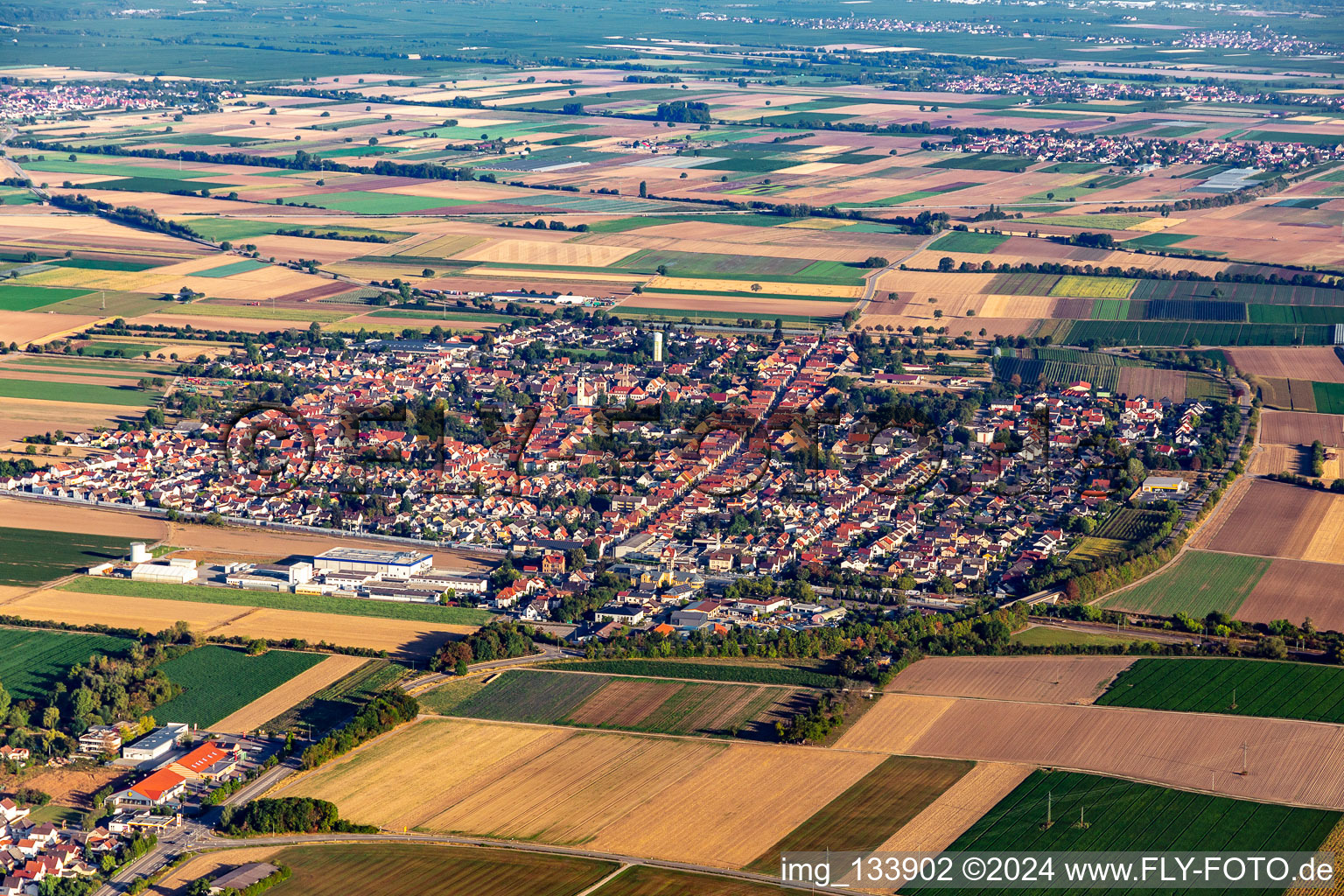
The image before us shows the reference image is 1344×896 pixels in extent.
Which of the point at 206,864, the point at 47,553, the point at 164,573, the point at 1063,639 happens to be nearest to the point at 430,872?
the point at 206,864

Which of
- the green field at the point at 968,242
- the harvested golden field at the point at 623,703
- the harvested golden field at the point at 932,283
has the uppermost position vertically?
the green field at the point at 968,242

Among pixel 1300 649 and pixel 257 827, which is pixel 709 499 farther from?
pixel 257 827

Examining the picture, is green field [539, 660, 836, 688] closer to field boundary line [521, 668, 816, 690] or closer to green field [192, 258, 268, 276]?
field boundary line [521, 668, 816, 690]

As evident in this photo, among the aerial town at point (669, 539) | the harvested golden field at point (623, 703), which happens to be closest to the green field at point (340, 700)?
the aerial town at point (669, 539)

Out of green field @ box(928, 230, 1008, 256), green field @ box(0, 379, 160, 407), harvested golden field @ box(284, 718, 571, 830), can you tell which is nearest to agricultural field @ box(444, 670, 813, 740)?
harvested golden field @ box(284, 718, 571, 830)

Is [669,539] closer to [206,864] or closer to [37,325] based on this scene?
[206,864]

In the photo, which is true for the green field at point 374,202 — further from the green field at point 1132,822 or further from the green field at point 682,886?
the green field at point 682,886
